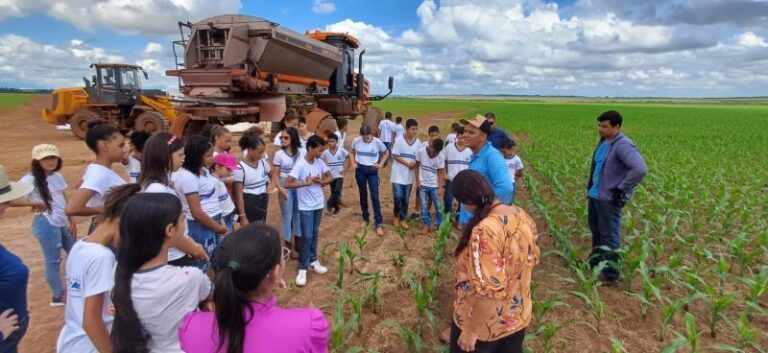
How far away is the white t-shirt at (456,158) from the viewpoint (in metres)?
6.25

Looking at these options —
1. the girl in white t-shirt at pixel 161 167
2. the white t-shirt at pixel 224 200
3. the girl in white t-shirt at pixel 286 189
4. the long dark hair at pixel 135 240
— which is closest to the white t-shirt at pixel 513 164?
the girl in white t-shirt at pixel 286 189

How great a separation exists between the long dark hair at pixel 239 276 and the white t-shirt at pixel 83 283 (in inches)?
31.2

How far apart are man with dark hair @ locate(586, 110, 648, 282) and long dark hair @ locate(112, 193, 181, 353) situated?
404cm

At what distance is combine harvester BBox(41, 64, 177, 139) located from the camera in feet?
50.3

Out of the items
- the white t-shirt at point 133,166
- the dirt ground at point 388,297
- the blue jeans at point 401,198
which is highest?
the white t-shirt at point 133,166

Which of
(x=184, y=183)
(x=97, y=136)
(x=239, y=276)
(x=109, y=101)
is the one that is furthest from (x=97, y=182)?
(x=109, y=101)

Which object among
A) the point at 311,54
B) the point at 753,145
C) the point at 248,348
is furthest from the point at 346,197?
the point at 753,145

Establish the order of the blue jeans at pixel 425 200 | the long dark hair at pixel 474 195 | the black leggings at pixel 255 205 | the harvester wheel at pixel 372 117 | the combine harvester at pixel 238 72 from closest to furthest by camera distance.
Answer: the long dark hair at pixel 474 195 < the black leggings at pixel 255 205 < the blue jeans at pixel 425 200 < the combine harvester at pixel 238 72 < the harvester wheel at pixel 372 117

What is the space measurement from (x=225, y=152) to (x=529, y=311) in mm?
3464

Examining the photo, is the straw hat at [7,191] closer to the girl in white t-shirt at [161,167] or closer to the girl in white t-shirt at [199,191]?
the girl in white t-shirt at [161,167]

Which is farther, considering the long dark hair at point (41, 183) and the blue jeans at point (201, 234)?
the long dark hair at point (41, 183)

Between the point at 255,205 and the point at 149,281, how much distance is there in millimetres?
3115

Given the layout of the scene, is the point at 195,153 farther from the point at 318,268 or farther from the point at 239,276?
the point at 239,276

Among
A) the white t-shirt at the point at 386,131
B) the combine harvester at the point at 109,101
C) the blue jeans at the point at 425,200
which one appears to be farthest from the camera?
the combine harvester at the point at 109,101
